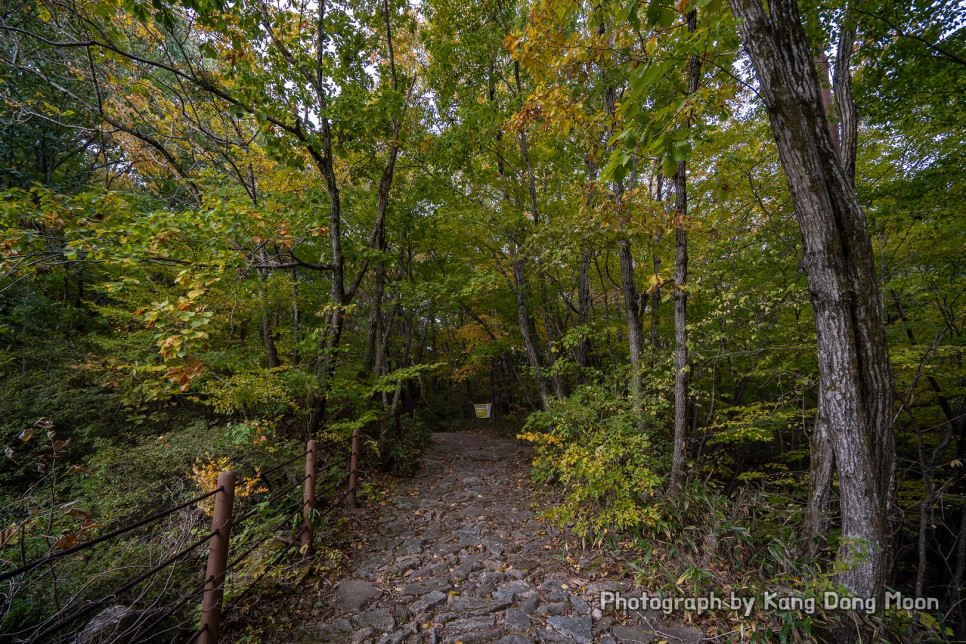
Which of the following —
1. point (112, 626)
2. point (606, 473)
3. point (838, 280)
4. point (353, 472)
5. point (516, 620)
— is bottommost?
point (516, 620)

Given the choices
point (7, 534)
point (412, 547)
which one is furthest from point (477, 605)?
point (7, 534)

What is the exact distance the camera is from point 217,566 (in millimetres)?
2551

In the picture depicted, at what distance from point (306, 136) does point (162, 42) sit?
90.7 inches

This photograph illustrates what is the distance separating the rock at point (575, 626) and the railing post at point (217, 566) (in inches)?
98.4

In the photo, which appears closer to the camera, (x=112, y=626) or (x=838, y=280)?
(x=838, y=280)

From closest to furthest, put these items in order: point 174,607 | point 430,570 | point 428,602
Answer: point 174,607
point 428,602
point 430,570

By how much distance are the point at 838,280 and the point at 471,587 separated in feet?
12.7

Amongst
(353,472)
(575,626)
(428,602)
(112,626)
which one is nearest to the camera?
(112,626)

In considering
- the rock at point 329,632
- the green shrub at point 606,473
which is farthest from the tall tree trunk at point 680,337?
the rock at point 329,632

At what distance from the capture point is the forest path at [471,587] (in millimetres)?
2779

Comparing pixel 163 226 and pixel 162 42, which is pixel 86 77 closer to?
pixel 162 42

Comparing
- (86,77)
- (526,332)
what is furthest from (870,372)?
(86,77)

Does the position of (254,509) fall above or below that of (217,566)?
above

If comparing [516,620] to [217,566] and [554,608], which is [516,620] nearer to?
[554,608]
